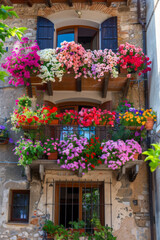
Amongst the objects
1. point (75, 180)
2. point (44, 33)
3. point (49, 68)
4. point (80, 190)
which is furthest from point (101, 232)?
point (44, 33)

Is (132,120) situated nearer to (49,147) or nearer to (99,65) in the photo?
(99,65)

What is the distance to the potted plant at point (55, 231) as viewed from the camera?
7.36 metres

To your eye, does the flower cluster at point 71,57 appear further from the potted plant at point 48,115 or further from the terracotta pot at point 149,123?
the terracotta pot at point 149,123

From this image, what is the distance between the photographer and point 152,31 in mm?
8656

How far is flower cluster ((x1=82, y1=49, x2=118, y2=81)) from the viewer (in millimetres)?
8320

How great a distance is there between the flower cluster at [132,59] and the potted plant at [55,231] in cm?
401

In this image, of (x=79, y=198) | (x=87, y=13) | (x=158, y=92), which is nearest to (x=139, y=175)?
(x=79, y=198)

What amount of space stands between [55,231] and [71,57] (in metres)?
4.01

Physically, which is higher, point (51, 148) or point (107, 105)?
point (107, 105)

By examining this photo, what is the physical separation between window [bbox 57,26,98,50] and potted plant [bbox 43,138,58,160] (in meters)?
3.45

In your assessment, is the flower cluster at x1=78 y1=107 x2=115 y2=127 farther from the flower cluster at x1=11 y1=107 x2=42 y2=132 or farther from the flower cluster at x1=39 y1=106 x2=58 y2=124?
the flower cluster at x1=11 y1=107 x2=42 y2=132

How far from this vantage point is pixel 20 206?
829cm

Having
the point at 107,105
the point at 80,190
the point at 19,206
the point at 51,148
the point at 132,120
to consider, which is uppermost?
the point at 107,105

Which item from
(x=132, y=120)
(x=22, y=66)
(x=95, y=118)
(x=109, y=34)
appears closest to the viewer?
(x=132, y=120)
